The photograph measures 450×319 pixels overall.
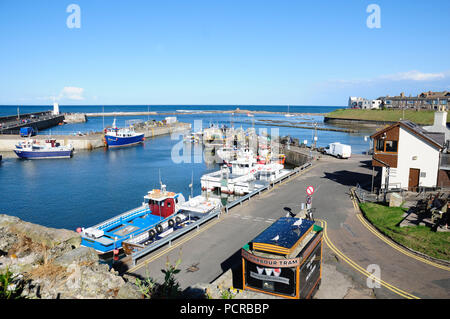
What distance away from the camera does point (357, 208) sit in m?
26.4

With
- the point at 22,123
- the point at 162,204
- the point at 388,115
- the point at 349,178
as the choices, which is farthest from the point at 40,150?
the point at 388,115

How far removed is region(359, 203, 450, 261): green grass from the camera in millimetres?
17828

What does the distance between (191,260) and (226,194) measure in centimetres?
2743

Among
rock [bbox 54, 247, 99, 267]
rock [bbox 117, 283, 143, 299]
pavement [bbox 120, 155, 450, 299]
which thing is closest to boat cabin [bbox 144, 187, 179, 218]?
pavement [bbox 120, 155, 450, 299]

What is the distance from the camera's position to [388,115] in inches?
6088

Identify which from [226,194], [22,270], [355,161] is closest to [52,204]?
[226,194]

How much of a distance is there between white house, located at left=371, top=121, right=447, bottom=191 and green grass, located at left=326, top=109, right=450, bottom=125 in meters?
112

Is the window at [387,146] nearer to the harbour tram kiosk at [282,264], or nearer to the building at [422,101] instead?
the harbour tram kiosk at [282,264]

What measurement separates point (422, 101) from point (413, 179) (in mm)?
161618

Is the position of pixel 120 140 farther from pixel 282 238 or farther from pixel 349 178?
pixel 282 238

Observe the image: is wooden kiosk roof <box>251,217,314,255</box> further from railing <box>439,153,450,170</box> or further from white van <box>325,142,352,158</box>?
white van <box>325,142,352,158</box>

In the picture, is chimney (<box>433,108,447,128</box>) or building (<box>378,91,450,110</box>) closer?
chimney (<box>433,108,447,128</box>)

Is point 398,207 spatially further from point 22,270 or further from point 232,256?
point 22,270

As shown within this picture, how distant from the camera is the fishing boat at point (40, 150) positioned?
2938 inches
